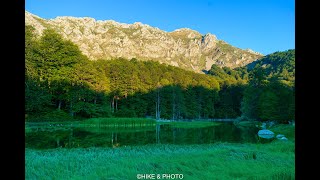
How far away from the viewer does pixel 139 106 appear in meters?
47.1

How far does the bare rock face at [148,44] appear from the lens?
392 ft

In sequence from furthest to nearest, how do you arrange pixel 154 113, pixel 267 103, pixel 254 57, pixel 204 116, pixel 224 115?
1. pixel 254 57
2. pixel 224 115
3. pixel 204 116
4. pixel 154 113
5. pixel 267 103

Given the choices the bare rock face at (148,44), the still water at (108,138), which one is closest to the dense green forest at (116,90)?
the still water at (108,138)

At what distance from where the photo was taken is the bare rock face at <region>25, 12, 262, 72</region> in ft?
392

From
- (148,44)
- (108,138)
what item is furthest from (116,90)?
(148,44)

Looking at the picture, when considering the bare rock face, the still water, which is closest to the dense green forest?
the still water

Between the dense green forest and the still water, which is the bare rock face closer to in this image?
the dense green forest

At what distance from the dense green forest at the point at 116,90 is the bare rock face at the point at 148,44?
2448 inches

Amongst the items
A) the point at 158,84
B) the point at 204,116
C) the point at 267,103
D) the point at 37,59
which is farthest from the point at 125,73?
the point at 267,103

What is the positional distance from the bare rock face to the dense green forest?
204 feet

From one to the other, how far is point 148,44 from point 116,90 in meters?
92.3
